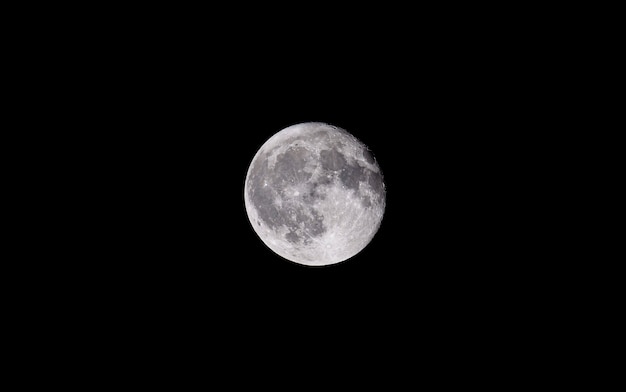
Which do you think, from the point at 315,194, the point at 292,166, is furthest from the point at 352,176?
the point at 292,166

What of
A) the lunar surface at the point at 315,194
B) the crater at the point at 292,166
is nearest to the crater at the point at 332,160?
the lunar surface at the point at 315,194

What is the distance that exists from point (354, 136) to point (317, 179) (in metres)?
0.79

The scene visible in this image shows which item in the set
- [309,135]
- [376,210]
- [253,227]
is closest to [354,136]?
[309,135]

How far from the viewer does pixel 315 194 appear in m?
3.17

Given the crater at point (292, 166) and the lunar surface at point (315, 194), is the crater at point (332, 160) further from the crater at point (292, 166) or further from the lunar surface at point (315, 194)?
the crater at point (292, 166)

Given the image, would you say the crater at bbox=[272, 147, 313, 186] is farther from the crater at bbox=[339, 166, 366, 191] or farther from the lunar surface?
the crater at bbox=[339, 166, 366, 191]

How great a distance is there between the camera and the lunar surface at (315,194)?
3197mm

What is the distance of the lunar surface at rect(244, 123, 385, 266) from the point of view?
3197 mm

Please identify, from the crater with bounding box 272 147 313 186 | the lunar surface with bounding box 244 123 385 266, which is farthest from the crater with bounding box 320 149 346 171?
the crater with bounding box 272 147 313 186

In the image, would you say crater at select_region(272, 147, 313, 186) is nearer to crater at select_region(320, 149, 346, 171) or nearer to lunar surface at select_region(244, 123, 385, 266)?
lunar surface at select_region(244, 123, 385, 266)

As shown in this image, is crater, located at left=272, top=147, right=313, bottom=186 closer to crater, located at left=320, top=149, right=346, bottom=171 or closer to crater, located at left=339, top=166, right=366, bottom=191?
crater, located at left=320, top=149, right=346, bottom=171

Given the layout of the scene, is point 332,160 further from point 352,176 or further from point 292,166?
point 292,166

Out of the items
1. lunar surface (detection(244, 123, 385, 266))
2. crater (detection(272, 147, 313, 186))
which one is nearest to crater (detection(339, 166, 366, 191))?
lunar surface (detection(244, 123, 385, 266))

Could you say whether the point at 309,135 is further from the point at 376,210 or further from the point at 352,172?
the point at 376,210
